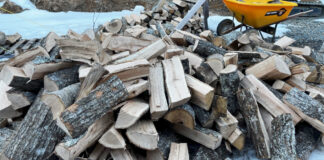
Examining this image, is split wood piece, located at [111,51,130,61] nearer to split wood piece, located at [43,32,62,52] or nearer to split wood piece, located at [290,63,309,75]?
split wood piece, located at [43,32,62,52]

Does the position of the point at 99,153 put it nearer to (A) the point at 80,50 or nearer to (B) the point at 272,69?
(A) the point at 80,50

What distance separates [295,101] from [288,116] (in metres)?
0.30

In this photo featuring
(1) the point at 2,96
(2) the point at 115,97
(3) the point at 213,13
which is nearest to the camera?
(2) the point at 115,97

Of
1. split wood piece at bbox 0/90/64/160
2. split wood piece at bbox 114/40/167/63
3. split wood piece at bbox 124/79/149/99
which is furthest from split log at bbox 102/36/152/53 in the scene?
split wood piece at bbox 0/90/64/160

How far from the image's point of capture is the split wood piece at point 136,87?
1860 millimetres

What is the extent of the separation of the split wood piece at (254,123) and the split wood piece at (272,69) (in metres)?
0.49

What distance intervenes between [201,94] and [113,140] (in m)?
0.73

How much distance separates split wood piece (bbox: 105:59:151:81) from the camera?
6.34 ft

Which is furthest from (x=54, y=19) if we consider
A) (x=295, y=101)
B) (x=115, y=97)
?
(x=295, y=101)

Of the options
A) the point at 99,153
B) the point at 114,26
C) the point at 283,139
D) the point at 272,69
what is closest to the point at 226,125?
the point at 283,139

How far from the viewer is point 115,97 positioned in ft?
5.73

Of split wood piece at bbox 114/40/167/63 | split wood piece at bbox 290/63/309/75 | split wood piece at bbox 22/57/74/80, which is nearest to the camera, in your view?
split wood piece at bbox 22/57/74/80

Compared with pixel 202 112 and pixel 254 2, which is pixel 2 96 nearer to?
pixel 202 112

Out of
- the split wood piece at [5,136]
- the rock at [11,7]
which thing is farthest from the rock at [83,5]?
the split wood piece at [5,136]
